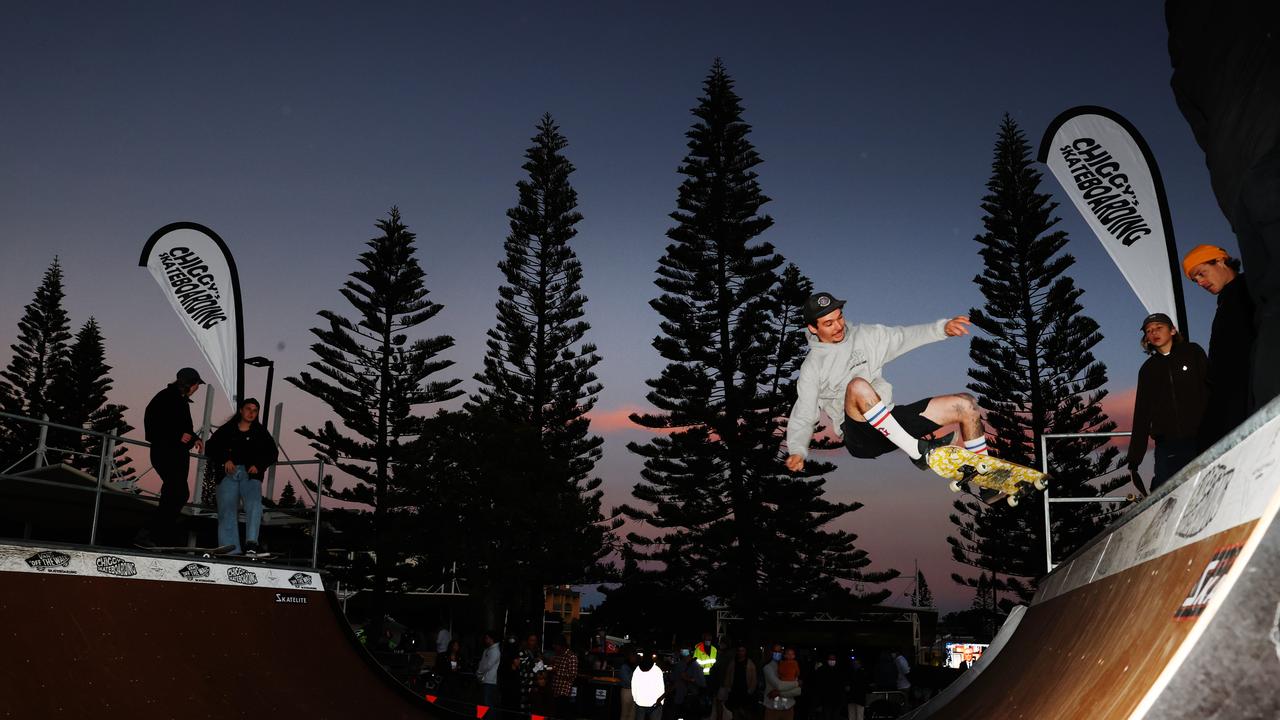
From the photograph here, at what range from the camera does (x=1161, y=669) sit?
1.26 meters

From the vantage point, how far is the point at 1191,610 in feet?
4.38

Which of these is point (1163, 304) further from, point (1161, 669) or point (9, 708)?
point (9, 708)

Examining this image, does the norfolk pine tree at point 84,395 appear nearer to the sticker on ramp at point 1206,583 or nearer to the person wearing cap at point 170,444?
the person wearing cap at point 170,444

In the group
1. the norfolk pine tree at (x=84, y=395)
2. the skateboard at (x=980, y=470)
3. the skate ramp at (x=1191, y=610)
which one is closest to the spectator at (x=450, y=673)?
the skateboard at (x=980, y=470)

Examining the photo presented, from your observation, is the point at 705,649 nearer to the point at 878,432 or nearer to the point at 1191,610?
the point at 878,432

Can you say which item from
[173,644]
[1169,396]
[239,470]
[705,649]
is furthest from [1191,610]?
[705,649]

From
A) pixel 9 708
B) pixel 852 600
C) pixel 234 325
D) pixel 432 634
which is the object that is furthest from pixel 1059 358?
pixel 432 634

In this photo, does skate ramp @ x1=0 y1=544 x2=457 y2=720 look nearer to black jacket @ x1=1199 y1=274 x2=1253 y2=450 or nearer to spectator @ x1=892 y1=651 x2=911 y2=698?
black jacket @ x1=1199 y1=274 x2=1253 y2=450

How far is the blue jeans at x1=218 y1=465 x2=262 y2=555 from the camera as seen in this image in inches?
280

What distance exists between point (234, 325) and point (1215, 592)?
10.5 m

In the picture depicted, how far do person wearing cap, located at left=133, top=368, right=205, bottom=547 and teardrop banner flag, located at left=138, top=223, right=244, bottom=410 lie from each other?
3.39 m

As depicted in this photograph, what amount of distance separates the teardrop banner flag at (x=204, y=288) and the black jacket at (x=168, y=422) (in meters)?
3.38

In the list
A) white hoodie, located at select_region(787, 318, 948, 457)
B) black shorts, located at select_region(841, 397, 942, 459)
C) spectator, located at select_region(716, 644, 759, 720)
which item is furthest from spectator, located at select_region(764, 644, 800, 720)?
white hoodie, located at select_region(787, 318, 948, 457)

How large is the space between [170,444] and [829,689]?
8.17 meters
